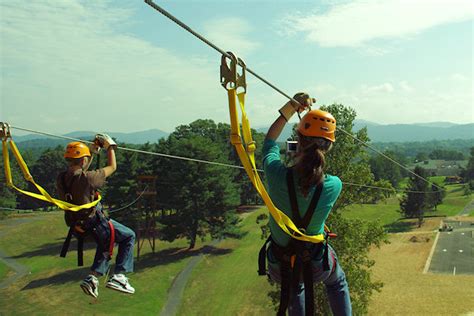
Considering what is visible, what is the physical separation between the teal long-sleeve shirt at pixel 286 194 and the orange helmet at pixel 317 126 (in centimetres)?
31

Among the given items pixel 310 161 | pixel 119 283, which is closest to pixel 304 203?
pixel 310 161

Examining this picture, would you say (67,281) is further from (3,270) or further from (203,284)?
(203,284)

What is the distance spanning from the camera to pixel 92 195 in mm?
4996

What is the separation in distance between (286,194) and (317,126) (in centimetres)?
57

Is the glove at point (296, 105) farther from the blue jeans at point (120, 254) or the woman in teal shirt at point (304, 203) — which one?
the blue jeans at point (120, 254)

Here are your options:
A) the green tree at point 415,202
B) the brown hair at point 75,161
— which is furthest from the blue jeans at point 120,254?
the green tree at point 415,202

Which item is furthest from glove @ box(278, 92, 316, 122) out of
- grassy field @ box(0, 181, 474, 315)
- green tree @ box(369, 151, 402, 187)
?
green tree @ box(369, 151, 402, 187)

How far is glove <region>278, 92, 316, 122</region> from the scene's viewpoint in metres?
3.69

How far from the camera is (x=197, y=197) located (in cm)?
4453

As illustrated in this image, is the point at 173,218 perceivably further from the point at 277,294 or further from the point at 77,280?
the point at 277,294

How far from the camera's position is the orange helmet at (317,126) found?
3215mm

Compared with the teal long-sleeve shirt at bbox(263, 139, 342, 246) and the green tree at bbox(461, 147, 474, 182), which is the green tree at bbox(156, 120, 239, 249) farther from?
the green tree at bbox(461, 147, 474, 182)

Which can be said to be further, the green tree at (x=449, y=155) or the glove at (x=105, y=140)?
the green tree at (x=449, y=155)

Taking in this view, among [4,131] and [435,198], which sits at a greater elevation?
[4,131]
